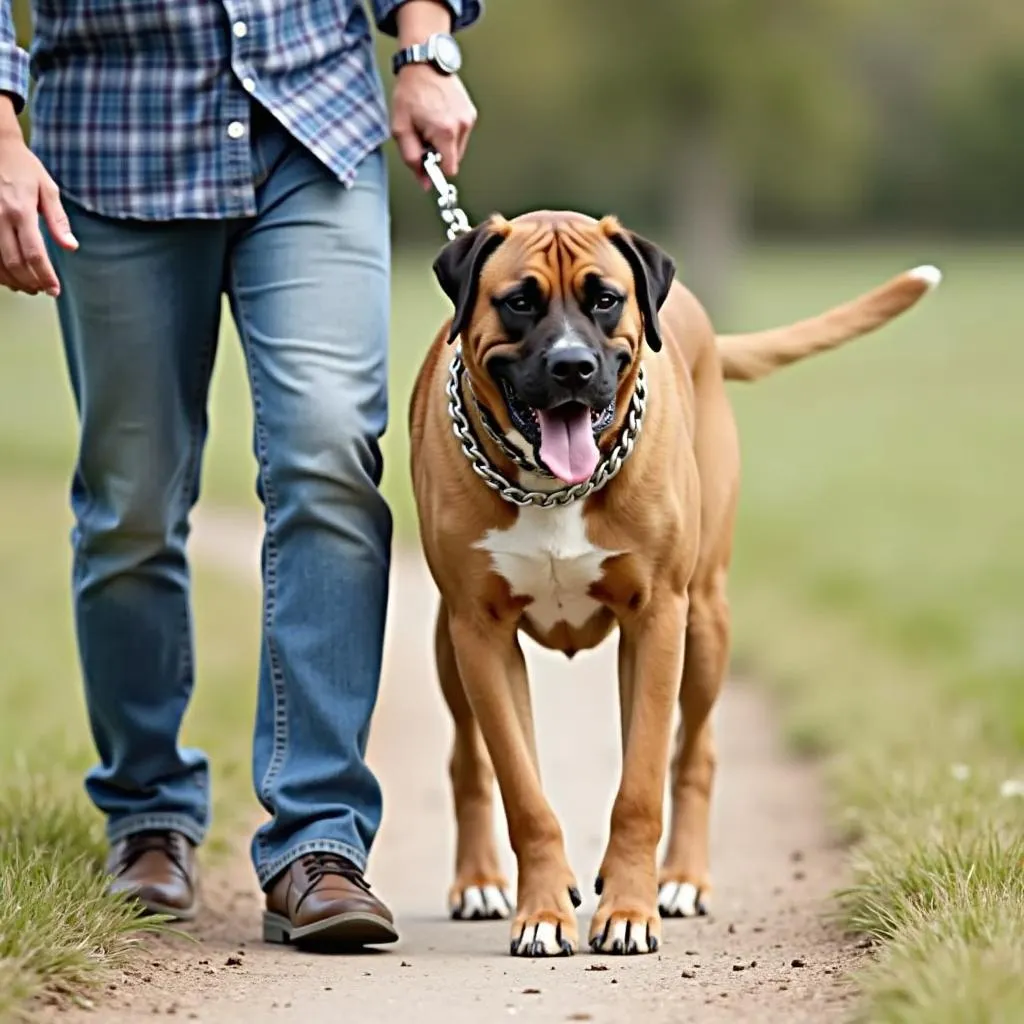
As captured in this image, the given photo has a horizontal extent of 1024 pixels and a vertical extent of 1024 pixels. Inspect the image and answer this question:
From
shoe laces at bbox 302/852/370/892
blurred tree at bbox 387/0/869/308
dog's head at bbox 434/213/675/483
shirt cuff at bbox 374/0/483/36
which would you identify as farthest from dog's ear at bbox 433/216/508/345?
blurred tree at bbox 387/0/869/308

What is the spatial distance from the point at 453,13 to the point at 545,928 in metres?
2.14

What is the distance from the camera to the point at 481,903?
187 inches

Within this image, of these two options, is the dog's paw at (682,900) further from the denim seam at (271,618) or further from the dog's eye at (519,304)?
the dog's eye at (519,304)

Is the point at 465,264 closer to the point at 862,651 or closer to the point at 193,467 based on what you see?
the point at 193,467

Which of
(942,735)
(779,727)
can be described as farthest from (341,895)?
(779,727)

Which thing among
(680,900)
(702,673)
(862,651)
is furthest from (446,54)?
(862,651)

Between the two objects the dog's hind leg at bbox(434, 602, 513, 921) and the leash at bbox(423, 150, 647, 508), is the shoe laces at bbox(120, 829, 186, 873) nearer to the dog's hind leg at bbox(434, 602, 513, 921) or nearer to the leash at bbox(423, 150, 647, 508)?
the dog's hind leg at bbox(434, 602, 513, 921)

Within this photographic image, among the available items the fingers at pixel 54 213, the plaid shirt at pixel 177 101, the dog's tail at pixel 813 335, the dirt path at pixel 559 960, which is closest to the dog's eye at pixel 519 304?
the plaid shirt at pixel 177 101

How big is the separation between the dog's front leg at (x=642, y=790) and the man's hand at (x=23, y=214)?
1.46 meters

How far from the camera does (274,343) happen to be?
428 centimetres

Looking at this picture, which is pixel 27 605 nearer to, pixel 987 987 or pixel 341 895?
pixel 341 895

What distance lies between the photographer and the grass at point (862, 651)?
11.7 ft

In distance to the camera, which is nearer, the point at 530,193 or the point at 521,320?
the point at 521,320

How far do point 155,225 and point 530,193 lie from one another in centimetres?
4806
